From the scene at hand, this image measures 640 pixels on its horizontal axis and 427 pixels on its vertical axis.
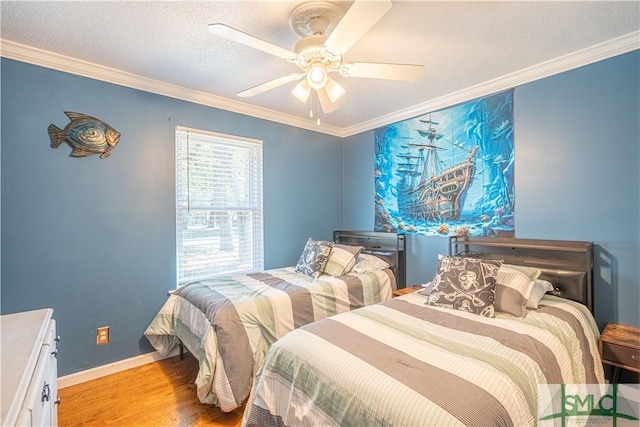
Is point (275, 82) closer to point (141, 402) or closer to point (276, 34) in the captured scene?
point (276, 34)

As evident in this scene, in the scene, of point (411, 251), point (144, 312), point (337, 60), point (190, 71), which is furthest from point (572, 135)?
point (144, 312)

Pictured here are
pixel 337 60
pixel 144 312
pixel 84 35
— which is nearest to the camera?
pixel 337 60

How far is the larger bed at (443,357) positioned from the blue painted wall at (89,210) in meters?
1.67

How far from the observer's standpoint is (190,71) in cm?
247

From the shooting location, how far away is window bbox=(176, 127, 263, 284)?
292 centimetres

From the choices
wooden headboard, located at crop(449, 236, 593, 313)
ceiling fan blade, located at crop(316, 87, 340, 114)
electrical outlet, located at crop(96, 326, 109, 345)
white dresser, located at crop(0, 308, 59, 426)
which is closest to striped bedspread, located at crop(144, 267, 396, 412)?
electrical outlet, located at crop(96, 326, 109, 345)

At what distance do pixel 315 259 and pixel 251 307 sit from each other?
101cm

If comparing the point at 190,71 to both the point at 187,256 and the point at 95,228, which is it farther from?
the point at 187,256

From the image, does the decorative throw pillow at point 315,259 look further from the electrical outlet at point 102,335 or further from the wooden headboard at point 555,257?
the electrical outlet at point 102,335

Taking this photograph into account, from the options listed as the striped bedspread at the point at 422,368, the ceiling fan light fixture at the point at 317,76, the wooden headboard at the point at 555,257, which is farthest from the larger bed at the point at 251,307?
the ceiling fan light fixture at the point at 317,76

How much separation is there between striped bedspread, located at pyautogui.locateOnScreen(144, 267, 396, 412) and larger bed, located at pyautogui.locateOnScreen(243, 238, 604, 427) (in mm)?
416

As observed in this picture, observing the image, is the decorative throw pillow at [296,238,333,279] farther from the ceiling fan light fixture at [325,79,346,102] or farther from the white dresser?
the white dresser

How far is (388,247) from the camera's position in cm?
356

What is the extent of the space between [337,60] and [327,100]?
1.41 ft
